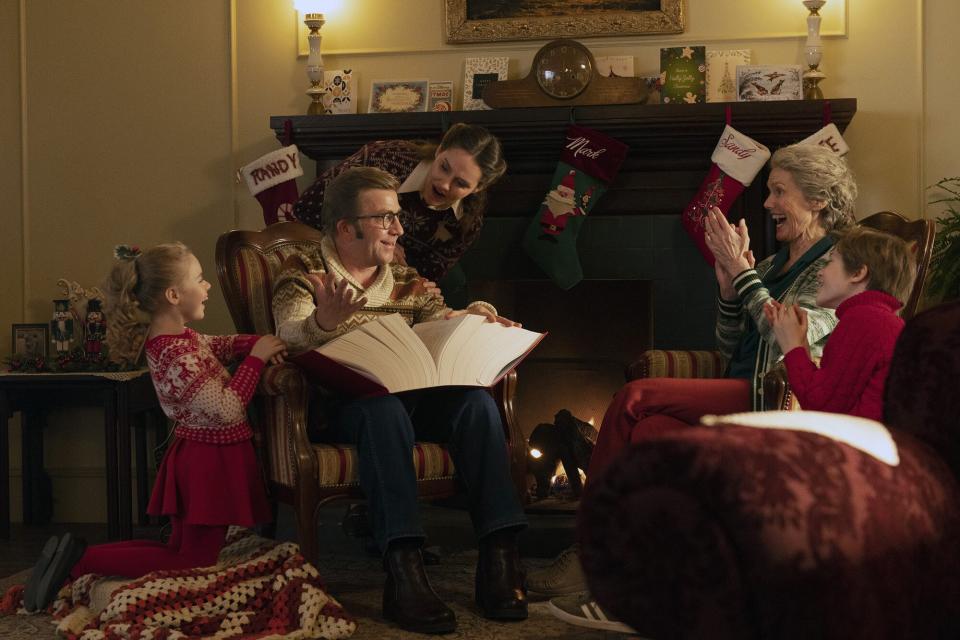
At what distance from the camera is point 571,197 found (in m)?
3.68

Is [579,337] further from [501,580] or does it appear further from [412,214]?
[501,580]

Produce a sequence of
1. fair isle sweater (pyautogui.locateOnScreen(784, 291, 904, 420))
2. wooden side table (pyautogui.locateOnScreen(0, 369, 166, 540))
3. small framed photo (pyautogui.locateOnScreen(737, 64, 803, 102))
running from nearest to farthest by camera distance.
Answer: fair isle sweater (pyautogui.locateOnScreen(784, 291, 904, 420)), wooden side table (pyautogui.locateOnScreen(0, 369, 166, 540)), small framed photo (pyautogui.locateOnScreen(737, 64, 803, 102))

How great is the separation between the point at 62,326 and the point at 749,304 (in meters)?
2.39

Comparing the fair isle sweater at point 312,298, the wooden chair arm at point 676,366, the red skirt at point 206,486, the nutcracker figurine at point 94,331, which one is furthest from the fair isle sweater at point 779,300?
the nutcracker figurine at point 94,331

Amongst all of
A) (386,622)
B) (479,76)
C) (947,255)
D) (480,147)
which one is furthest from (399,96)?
(386,622)

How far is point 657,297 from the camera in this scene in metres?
3.80

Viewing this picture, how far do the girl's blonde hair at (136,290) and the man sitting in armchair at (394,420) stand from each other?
0.26 metres

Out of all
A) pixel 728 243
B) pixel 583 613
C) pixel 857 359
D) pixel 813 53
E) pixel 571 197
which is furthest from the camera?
pixel 571 197

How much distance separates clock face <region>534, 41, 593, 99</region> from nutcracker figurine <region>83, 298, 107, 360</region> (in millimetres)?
1715

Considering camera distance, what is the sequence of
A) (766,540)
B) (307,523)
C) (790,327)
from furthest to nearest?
1. (307,523)
2. (790,327)
3. (766,540)

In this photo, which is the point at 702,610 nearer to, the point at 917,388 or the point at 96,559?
the point at 917,388

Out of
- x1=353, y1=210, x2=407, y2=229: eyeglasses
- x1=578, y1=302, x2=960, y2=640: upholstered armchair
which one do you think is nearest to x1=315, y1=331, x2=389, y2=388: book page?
x1=353, y1=210, x2=407, y2=229: eyeglasses

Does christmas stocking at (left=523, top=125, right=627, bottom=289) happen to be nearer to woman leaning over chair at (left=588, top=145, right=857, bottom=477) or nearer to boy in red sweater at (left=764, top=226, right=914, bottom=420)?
woman leaning over chair at (left=588, top=145, right=857, bottom=477)

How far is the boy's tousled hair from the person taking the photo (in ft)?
7.09
